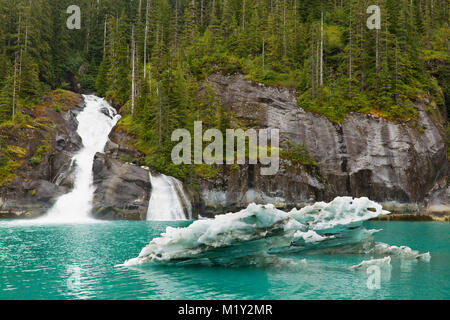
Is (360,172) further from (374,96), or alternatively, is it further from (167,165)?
(167,165)

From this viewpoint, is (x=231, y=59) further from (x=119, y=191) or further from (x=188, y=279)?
(x=188, y=279)

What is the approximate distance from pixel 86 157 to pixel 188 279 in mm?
38321

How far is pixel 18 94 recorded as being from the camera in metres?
51.9

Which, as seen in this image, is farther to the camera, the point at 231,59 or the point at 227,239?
the point at 231,59

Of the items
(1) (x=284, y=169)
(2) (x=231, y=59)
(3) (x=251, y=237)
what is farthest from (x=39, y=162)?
(3) (x=251, y=237)

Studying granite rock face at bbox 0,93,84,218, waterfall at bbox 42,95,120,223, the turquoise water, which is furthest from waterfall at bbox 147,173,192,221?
the turquoise water

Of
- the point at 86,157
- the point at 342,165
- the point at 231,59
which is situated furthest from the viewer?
the point at 231,59

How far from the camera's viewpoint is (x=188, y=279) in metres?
13.8

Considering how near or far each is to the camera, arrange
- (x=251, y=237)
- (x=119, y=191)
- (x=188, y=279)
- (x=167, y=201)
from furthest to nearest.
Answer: (x=167, y=201), (x=119, y=191), (x=251, y=237), (x=188, y=279)

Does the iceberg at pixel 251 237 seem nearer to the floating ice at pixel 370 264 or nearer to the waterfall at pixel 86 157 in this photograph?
the floating ice at pixel 370 264

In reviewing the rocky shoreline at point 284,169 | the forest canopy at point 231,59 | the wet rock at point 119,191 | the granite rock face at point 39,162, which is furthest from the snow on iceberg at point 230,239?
the forest canopy at point 231,59

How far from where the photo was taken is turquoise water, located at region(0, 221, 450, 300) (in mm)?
11688

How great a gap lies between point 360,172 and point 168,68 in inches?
1390

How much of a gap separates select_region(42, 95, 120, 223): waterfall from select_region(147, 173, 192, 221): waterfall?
7.23 m
